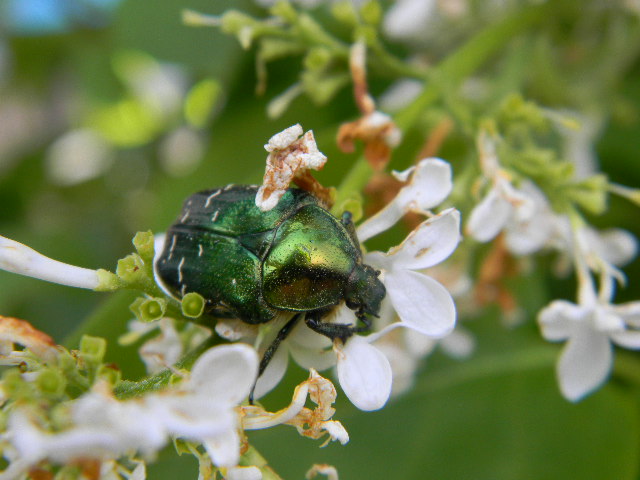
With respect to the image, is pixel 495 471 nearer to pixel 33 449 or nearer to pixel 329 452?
pixel 329 452

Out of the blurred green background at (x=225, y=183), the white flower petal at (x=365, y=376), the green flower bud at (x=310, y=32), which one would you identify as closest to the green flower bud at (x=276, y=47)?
the green flower bud at (x=310, y=32)

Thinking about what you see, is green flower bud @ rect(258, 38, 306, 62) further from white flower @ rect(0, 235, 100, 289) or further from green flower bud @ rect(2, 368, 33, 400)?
green flower bud @ rect(2, 368, 33, 400)

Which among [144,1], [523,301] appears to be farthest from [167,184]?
[523,301]

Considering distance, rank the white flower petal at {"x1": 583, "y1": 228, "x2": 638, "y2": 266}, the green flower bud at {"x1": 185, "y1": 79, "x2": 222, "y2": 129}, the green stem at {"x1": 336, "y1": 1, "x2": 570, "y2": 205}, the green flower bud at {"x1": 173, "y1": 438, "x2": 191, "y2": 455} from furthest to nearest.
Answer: the green flower bud at {"x1": 185, "y1": 79, "x2": 222, "y2": 129} → the white flower petal at {"x1": 583, "y1": 228, "x2": 638, "y2": 266} → the green stem at {"x1": 336, "y1": 1, "x2": 570, "y2": 205} → the green flower bud at {"x1": 173, "y1": 438, "x2": 191, "y2": 455}

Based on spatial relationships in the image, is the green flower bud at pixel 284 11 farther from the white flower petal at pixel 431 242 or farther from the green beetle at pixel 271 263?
the white flower petal at pixel 431 242

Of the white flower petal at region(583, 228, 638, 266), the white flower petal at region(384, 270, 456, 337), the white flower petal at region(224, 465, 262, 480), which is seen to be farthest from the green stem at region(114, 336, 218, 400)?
the white flower petal at region(583, 228, 638, 266)

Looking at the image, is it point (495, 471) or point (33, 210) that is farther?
point (33, 210)
